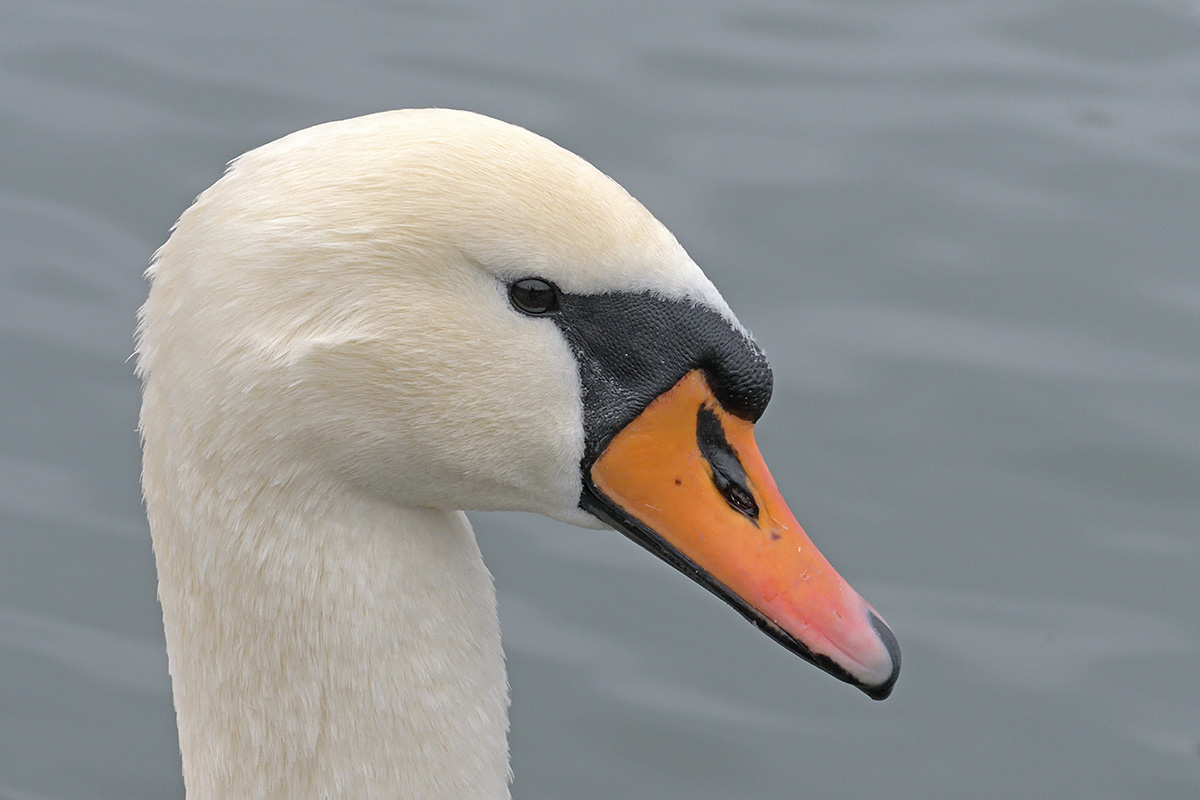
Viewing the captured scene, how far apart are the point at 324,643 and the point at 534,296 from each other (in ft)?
2.25

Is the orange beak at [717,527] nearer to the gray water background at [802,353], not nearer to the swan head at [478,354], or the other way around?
the swan head at [478,354]

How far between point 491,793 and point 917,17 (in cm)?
528

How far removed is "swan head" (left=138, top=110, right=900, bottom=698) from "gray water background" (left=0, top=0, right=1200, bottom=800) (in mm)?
2205

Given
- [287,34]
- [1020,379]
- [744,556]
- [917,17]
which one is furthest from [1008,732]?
[287,34]

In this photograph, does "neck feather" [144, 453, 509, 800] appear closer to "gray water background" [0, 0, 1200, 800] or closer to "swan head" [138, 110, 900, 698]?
"swan head" [138, 110, 900, 698]

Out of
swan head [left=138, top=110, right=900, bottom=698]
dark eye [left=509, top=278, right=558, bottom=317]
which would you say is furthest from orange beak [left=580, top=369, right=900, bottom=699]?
dark eye [left=509, top=278, right=558, bottom=317]

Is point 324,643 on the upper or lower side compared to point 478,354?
lower

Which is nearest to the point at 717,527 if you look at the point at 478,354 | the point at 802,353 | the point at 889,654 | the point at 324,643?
the point at 889,654

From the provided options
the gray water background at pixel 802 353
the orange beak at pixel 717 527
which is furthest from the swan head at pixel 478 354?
the gray water background at pixel 802 353

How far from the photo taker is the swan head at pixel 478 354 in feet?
8.64

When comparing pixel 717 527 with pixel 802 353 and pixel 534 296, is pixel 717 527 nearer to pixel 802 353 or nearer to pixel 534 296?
pixel 534 296

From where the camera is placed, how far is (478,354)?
278 cm

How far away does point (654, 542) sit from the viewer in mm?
2949

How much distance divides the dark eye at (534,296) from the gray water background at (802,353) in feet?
8.32
